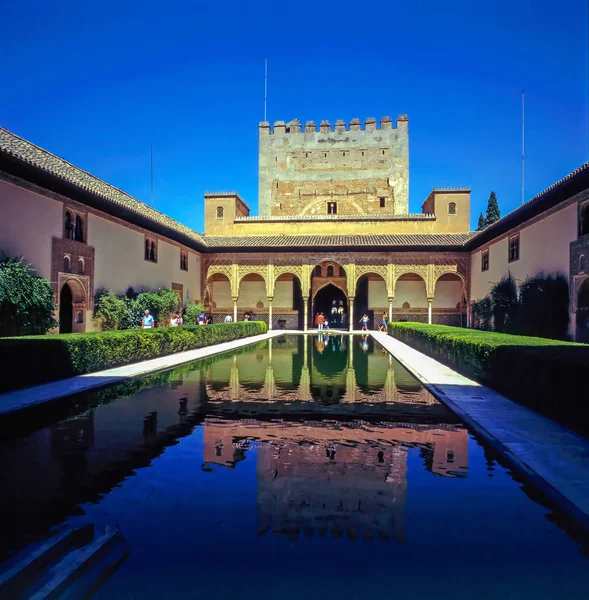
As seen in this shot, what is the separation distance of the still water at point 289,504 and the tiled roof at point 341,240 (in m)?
20.5

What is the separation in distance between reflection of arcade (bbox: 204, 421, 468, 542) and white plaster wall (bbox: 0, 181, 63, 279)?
945cm

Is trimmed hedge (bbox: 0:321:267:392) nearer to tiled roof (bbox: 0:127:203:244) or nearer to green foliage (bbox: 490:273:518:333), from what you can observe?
tiled roof (bbox: 0:127:203:244)

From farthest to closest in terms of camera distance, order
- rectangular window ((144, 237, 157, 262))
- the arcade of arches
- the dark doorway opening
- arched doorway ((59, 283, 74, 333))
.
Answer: the dark doorway opening, the arcade of arches, rectangular window ((144, 237, 157, 262)), arched doorway ((59, 283, 74, 333))

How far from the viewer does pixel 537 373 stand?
5.80 m

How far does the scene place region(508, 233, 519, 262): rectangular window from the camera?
18.3 metres

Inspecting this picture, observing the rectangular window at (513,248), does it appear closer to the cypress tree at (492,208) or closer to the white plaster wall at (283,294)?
the white plaster wall at (283,294)

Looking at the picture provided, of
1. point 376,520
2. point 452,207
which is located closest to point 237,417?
point 376,520

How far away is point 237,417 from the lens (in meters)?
5.65

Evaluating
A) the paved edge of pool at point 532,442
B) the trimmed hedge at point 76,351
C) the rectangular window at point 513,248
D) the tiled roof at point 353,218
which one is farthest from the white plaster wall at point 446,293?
the paved edge of pool at point 532,442

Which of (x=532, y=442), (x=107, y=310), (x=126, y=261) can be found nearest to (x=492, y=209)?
(x=126, y=261)

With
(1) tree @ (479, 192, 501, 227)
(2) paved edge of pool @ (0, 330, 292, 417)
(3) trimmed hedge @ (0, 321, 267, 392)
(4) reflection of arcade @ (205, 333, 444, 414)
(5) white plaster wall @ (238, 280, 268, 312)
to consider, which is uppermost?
(1) tree @ (479, 192, 501, 227)

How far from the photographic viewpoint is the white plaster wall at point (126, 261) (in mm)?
15883

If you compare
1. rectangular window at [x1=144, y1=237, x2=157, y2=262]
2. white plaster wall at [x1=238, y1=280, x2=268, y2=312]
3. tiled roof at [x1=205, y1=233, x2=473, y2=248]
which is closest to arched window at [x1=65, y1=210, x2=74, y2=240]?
rectangular window at [x1=144, y1=237, x2=157, y2=262]

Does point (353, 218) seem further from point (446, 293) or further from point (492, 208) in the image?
point (492, 208)
